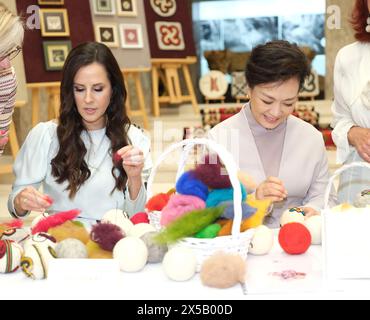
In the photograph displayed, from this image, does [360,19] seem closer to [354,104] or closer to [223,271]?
[354,104]

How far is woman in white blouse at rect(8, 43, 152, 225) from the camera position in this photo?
7.68ft

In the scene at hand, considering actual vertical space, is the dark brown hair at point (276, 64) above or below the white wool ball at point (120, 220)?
above

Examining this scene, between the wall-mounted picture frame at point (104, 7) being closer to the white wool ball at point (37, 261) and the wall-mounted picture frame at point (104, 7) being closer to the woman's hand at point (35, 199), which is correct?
the woman's hand at point (35, 199)

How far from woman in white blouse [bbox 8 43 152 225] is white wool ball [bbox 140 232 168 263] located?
0.67 metres

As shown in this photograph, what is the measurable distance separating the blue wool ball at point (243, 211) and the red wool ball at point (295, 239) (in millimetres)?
147

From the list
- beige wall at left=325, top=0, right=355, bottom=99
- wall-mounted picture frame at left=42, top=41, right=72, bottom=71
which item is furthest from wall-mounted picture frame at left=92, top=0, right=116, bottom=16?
beige wall at left=325, top=0, right=355, bottom=99

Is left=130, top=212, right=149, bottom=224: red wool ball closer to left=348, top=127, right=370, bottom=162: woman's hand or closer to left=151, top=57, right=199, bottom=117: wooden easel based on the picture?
left=348, top=127, right=370, bottom=162: woman's hand

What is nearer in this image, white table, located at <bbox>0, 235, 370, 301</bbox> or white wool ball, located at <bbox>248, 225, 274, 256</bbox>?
white table, located at <bbox>0, 235, 370, 301</bbox>

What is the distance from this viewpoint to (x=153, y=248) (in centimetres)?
162

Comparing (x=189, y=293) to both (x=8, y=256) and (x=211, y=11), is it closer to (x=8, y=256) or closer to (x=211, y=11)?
(x=8, y=256)

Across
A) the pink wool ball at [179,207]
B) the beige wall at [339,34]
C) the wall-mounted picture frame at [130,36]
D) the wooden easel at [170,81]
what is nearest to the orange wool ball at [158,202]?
the pink wool ball at [179,207]

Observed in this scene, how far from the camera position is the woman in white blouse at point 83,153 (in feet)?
7.68

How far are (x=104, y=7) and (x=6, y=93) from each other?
585 cm

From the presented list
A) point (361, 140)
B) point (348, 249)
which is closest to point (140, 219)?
point (348, 249)
